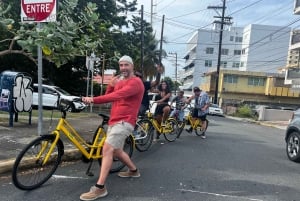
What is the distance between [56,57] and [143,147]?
275 cm

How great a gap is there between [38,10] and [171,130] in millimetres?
5741

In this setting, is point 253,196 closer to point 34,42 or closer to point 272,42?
point 34,42

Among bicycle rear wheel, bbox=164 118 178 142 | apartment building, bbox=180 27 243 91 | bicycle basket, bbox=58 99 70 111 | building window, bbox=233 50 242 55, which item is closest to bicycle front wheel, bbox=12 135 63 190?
bicycle basket, bbox=58 99 70 111

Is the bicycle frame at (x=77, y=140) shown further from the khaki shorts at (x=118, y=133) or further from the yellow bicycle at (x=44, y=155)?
the khaki shorts at (x=118, y=133)

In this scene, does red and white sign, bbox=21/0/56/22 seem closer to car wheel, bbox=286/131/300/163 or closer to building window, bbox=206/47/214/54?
car wheel, bbox=286/131/300/163

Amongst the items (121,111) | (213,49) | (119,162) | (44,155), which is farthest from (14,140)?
(213,49)

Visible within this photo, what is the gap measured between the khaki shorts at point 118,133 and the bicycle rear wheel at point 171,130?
17.1 ft

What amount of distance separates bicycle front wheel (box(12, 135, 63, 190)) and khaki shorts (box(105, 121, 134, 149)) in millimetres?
792

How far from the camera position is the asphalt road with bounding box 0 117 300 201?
16.1ft

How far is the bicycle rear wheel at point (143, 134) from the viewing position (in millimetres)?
8027

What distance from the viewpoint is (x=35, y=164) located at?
16.3 ft

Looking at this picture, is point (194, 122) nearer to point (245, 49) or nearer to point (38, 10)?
point (38, 10)

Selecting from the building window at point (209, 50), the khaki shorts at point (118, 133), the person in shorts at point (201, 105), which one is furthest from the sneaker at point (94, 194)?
the building window at point (209, 50)

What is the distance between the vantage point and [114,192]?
16.3 feet
